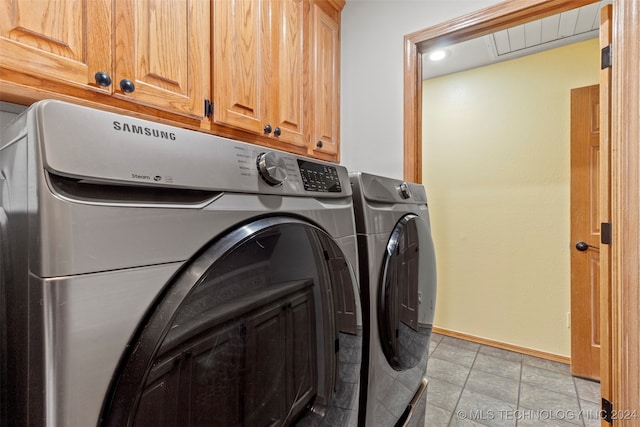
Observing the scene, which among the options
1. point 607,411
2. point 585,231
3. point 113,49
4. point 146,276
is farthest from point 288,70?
point 585,231

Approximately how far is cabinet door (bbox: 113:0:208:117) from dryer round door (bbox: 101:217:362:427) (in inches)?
26.9

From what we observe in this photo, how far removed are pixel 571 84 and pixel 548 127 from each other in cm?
34

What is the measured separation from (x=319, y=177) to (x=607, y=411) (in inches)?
60.4

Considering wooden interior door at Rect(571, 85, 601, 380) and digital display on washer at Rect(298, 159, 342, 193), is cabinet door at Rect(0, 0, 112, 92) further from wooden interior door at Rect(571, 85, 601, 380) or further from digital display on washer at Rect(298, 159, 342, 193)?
wooden interior door at Rect(571, 85, 601, 380)

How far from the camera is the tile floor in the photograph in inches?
65.2

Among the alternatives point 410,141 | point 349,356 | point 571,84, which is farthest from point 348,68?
point 571,84

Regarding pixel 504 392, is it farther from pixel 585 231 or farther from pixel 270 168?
pixel 270 168

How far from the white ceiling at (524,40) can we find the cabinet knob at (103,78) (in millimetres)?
1925

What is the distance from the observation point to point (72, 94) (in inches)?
29.4

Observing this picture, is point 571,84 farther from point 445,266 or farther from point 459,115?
point 445,266

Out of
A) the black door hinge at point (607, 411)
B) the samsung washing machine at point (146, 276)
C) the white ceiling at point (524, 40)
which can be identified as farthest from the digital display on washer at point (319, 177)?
the white ceiling at point (524, 40)

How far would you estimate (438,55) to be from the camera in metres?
2.42

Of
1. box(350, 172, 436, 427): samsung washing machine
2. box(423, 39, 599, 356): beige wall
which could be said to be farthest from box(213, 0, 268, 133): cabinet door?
box(423, 39, 599, 356): beige wall

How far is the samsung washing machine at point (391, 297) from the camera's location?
77 centimetres
